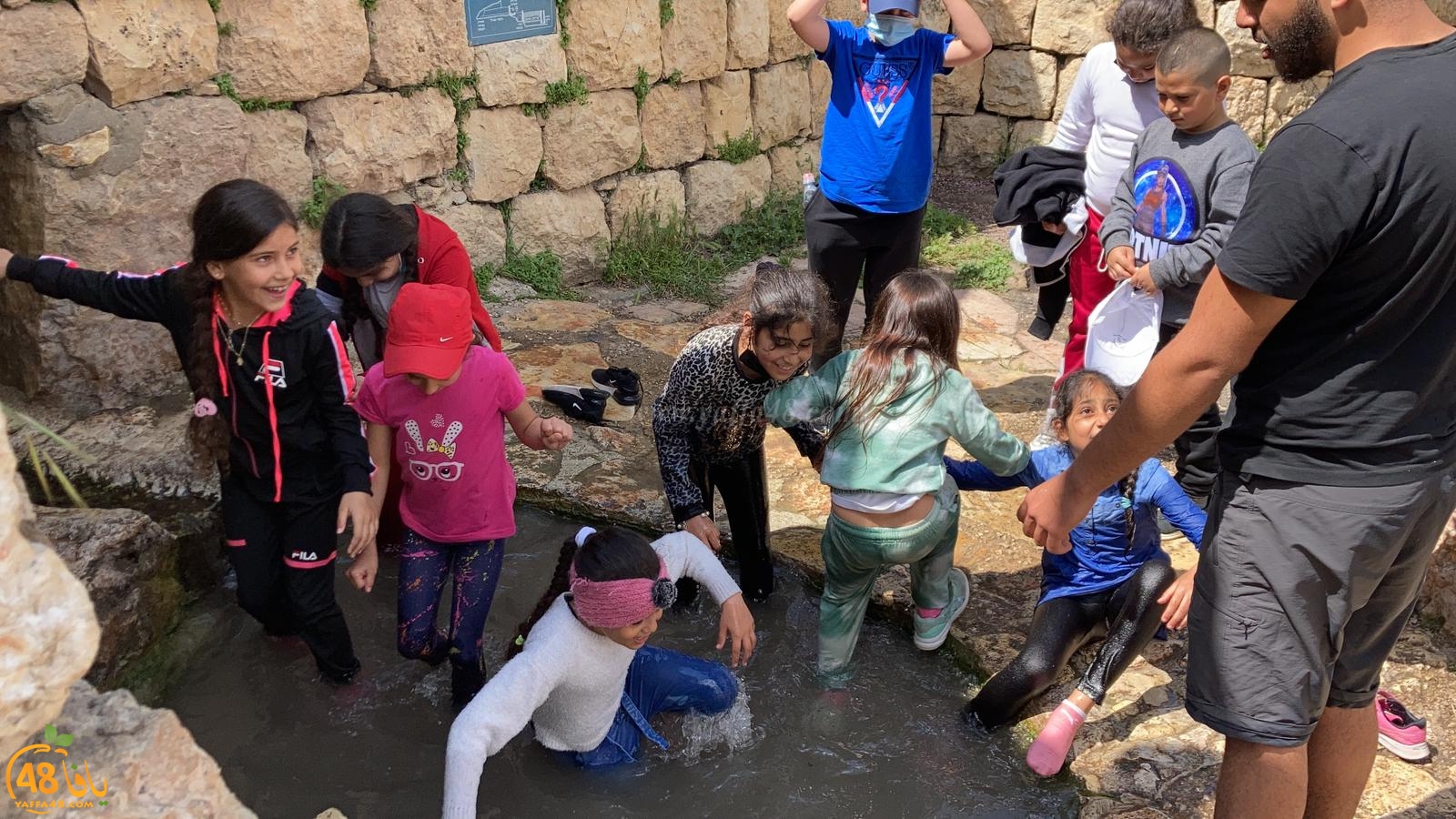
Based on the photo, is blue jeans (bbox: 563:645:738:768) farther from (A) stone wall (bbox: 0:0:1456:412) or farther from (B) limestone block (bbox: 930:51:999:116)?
(B) limestone block (bbox: 930:51:999:116)

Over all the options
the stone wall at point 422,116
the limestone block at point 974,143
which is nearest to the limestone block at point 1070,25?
the stone wall at point 422,116

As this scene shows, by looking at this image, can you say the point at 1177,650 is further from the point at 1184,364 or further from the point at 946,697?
the point at 1184,364

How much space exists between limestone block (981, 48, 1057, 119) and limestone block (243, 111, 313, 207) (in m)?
5.26

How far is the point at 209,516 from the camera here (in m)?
3.80

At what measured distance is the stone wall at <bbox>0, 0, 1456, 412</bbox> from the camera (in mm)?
4223

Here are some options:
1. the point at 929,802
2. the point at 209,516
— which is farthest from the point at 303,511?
the point at 929,802

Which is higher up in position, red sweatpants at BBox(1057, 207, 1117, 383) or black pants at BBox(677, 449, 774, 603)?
red sweatpants at BBox(1057, 207, 1117, 383)

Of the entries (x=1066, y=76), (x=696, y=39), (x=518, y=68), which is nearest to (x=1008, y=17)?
(x=1066, y=76)

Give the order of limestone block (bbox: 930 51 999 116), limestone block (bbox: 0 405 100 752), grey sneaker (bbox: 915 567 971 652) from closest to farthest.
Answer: limestone block (bbox: 0 405 100 752)
grey sneaker (bbox: 915 567 971 652)
limestone block (bbox: 930 51 999 116)

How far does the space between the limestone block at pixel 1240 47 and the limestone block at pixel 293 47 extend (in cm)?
553

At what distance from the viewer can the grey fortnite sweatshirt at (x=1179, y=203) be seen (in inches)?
138

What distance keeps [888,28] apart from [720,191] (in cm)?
308

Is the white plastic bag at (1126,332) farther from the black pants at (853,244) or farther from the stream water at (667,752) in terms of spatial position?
the stream water at (667,752)

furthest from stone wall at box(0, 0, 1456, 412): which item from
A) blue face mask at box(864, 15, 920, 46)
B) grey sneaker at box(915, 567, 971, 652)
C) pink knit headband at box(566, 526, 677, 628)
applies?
grey sneaker at box(915, 567, 971, 652)
